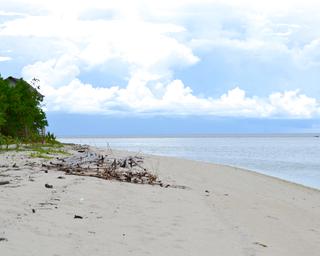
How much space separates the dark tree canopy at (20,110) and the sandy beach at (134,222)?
2270 cm

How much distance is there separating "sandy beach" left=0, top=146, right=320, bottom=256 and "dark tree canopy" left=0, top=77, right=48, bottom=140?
22.7 metres

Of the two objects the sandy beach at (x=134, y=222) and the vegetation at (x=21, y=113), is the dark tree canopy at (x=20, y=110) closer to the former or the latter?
the vegetation at (x=21, y=113)

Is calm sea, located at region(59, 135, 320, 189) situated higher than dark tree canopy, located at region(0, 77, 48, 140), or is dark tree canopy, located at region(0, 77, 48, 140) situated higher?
dark tree canopy, located at region(0, 77, 48, 140)

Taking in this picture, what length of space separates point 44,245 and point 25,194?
360cm

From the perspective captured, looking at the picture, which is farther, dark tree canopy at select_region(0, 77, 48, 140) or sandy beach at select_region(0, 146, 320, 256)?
dark tree canopy at select_region(0, 77, 48, 140)

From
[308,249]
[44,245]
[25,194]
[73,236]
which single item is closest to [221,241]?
[308,249]

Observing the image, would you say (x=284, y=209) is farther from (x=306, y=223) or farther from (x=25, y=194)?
(x=25, y=194)

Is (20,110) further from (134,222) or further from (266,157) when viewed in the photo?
(266,157)

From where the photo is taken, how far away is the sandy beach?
6.32 meters

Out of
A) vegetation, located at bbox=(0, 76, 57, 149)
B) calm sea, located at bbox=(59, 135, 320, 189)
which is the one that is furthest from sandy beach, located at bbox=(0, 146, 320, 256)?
vegetation, located at bbox=(0, 76, 57, 149)

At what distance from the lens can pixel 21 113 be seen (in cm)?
3497

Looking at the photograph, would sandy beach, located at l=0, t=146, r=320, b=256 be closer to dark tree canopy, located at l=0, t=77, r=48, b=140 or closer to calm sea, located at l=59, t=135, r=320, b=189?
calm sea, located at l=59, t=135, r=320, b=189

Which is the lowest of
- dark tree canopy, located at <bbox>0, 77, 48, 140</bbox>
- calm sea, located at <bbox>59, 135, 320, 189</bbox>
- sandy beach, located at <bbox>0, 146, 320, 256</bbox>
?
sandy beach, located at <bbox>0, 146, 320, 256</bbox>

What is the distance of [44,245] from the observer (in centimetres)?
588
